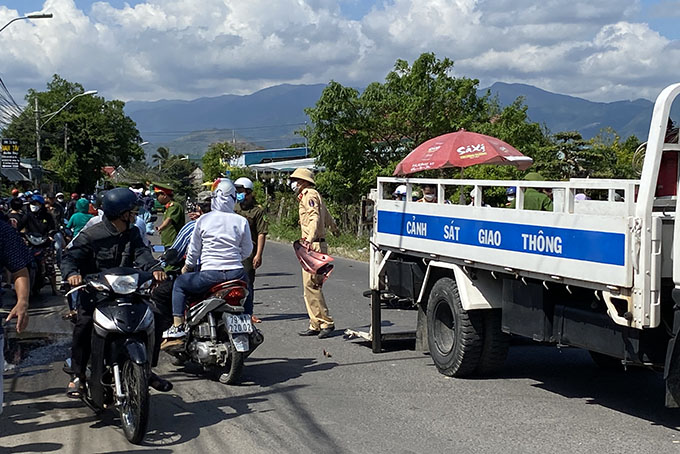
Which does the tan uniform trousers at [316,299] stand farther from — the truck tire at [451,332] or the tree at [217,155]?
the tree at [217,155]

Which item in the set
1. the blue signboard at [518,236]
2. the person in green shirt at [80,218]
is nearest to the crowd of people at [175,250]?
the blue signboard at [518,236]

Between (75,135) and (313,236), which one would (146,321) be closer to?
(313,236)

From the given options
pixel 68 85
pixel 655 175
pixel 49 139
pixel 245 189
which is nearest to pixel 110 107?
pixel 68 85

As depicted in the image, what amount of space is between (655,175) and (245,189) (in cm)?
625

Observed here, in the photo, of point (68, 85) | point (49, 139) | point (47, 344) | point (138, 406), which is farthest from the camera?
point (68, 85)

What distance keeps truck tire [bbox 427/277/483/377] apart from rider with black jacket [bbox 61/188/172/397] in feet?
9.15

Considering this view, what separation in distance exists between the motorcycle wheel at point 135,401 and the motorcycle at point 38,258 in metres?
9.10

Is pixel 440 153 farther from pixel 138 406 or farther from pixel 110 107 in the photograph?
pixel 110 107

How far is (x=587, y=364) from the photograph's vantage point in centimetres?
918

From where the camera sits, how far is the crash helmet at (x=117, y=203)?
6832mm

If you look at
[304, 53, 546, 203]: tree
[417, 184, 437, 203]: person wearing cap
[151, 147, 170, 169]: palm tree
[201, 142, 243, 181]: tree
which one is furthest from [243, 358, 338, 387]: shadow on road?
[151, 147, 170, 169]: palm tree

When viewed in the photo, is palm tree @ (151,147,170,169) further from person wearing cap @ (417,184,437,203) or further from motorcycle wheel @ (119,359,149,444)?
motorcycle wheel @ (119,359,149,444)

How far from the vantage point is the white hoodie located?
8.28 m

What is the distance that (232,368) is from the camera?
7.98 metres
